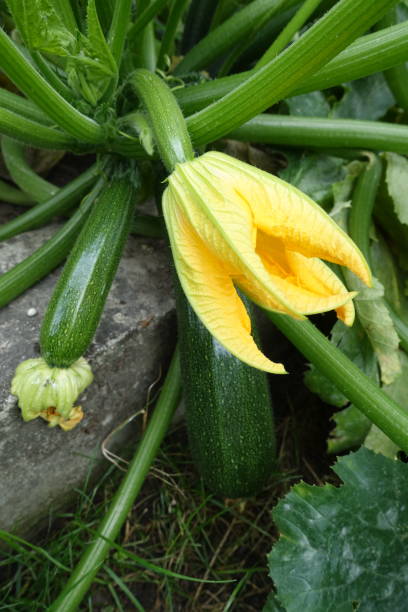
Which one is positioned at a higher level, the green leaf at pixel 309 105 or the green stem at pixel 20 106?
the green stem at pixel 20 106

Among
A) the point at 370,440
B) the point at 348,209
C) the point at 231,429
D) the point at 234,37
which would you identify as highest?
the point at 234,37

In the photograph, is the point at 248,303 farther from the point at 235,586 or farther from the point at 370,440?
the point at 235,586

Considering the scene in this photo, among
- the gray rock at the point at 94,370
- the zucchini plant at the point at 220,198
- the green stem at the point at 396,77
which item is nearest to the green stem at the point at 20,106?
Answer: the zucchini plant at the point at 220,198

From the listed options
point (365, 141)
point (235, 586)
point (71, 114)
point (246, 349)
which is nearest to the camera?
point (246, 349)

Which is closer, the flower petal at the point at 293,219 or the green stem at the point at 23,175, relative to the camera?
the flower petal at the point at 293,219

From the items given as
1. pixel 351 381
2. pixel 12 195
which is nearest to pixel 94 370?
pixel 351 381

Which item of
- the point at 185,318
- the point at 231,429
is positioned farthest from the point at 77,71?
the point at 231,429

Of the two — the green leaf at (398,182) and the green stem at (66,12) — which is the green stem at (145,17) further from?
the green leaf at (398,182)
